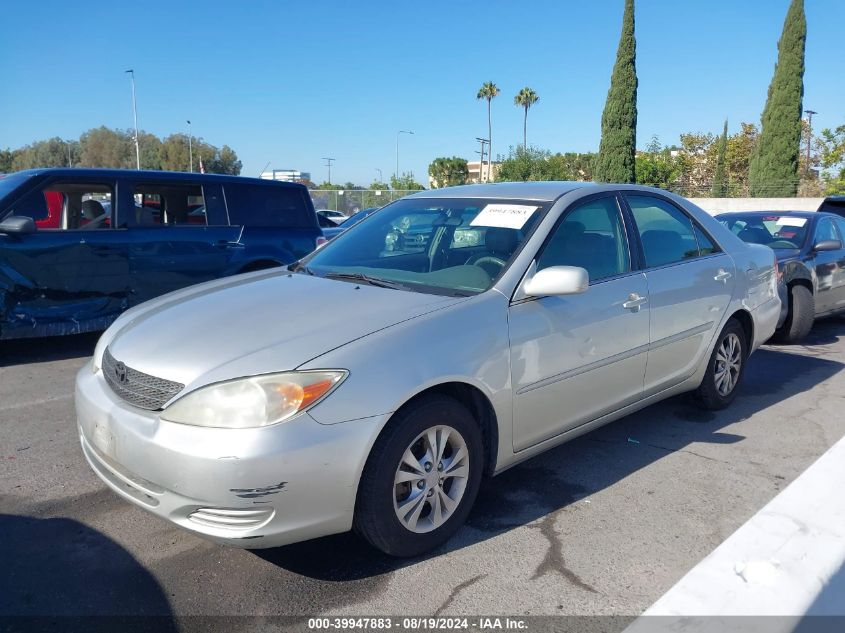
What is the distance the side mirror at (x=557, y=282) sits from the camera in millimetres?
3246

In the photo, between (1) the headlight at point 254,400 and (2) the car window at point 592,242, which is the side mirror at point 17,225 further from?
(2) the car window at point 592,242

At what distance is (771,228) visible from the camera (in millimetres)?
8227

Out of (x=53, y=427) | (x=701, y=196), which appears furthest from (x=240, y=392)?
(x=701, y=196)

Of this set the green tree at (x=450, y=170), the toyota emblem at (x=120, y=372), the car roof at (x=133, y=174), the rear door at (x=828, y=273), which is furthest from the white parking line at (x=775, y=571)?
the green tree at (x=450, y=170)

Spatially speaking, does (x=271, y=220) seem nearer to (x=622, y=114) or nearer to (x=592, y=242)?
(x=592, y=242)

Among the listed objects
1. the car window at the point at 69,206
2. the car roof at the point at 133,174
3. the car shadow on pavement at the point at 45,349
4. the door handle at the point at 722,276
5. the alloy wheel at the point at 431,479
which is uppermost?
the car roof at the point at 133,174

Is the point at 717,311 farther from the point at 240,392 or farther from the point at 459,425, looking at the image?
the point at 240,392

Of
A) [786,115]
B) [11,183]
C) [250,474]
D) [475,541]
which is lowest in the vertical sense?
[475,541]

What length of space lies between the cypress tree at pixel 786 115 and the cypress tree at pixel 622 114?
5842mm

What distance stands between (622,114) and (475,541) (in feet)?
109

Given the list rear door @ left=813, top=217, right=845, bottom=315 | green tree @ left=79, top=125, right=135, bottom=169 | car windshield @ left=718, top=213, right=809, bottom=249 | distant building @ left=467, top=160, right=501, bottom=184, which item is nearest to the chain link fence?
distant building @ left=467, top=160, right=501, bottom=184

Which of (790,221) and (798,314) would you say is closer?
(798,314)

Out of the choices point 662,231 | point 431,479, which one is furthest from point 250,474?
point 662,231

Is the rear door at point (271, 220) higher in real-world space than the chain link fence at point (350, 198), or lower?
lower
